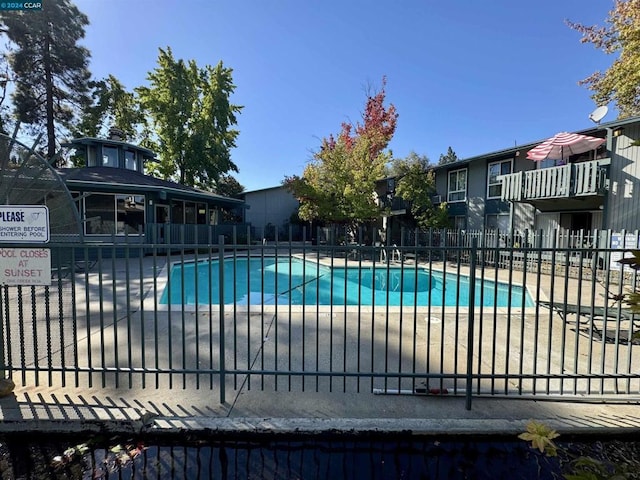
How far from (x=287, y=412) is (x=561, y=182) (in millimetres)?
13714

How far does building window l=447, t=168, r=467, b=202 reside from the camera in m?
18.4

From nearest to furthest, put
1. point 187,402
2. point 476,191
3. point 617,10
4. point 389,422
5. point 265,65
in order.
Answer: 1. point 389,422
2. point 187,402
3. point 617,10
4. point 265,65
5. point 476,191

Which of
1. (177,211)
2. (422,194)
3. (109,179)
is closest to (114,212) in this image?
(109,179)

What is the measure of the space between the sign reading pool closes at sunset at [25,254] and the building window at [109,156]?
1782cm

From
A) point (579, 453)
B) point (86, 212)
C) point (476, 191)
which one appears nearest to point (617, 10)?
point (476, 191)

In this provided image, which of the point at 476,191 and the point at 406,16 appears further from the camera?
the point at 476,191

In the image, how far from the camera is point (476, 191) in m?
17.6

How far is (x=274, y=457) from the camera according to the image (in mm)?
2412

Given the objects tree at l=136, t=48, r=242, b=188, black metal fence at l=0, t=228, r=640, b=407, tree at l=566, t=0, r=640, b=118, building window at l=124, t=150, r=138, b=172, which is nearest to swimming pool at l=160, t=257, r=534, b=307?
black metal fence at l=0, t=228, r=640, b=407

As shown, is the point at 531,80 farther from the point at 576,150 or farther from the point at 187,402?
the point at 187,402

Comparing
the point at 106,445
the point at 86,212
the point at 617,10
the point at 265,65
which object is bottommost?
the point at 106,445

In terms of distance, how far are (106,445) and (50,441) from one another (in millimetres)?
468

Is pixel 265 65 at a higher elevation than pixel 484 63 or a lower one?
lower

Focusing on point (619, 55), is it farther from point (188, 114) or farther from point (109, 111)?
point (109, 111)
